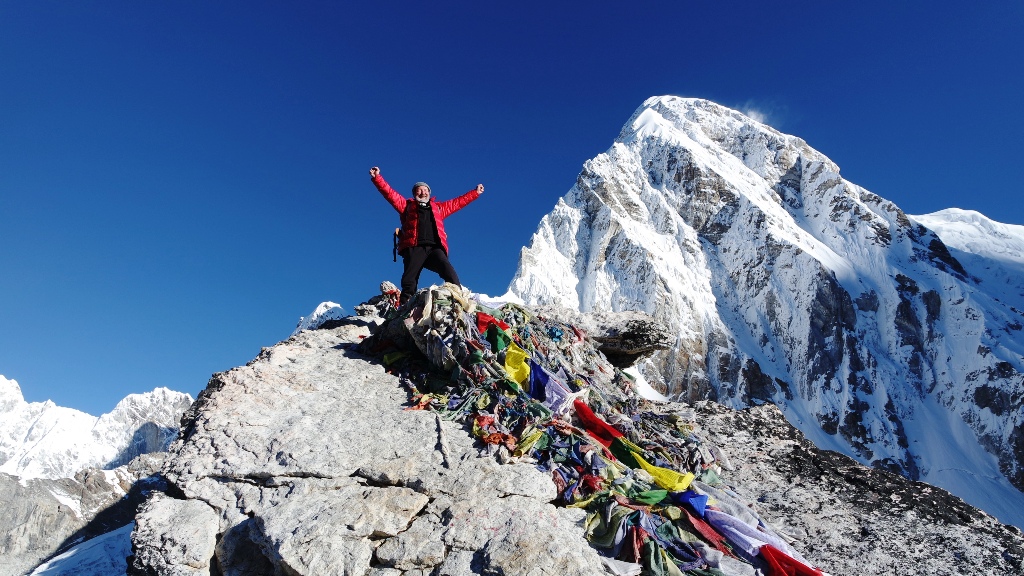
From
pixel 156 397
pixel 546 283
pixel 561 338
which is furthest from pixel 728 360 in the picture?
pixel 156 397

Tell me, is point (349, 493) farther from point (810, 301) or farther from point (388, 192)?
point (810, 301)

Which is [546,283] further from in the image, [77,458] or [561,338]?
[77,458]

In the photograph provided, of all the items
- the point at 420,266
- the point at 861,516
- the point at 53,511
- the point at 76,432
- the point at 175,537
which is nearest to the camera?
the point at 175,537

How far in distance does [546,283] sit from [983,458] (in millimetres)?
55702

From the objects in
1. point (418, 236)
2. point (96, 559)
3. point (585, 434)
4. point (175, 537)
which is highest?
point (418, 236)

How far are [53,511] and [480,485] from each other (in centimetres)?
5584

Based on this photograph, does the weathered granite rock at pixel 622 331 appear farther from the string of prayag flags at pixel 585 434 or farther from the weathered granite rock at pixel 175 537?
the weathered granite rock at pixel 175 537

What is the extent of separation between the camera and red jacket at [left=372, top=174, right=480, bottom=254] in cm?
725

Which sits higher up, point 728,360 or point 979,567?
point 728,360

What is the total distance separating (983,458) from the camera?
62.9m

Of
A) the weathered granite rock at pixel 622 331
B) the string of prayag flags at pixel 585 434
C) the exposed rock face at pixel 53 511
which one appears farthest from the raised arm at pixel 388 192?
the exposed rock face at pixel 53 511

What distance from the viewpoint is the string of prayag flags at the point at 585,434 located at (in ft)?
11.7

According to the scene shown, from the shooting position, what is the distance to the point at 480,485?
3.91 meters

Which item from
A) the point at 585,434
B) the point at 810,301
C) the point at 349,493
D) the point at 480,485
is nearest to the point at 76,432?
the point at 810,301
